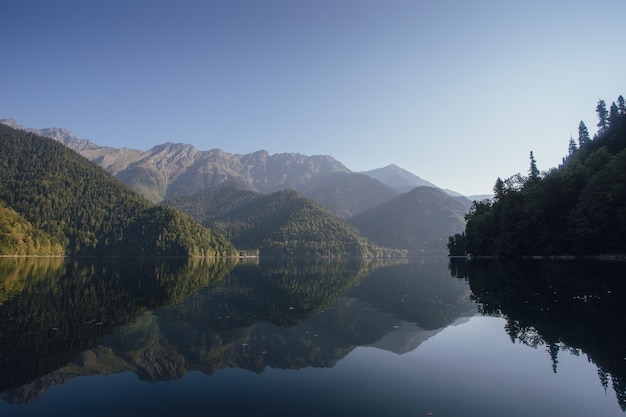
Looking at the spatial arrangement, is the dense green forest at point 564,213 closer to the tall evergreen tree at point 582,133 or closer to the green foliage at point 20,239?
the tall evergreen tree at point 582,133

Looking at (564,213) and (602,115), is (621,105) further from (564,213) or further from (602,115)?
(564,213)

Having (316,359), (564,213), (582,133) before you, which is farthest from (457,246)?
(316,359)

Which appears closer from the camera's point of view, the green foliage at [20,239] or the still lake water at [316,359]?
the still lake water at [316,359]

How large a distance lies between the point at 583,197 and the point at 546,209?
1141 cm

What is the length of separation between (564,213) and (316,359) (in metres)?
87.6

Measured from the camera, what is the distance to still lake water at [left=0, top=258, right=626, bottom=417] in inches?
446

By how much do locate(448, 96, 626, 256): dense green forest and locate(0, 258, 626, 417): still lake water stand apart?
5029cm

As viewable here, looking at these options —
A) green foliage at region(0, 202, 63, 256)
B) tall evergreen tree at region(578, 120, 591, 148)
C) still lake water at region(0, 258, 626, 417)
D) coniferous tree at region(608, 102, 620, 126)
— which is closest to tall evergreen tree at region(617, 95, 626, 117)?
coniferous tree at region(608, 102, 620, 126)

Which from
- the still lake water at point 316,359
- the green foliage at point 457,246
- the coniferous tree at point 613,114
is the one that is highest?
the coniferous tree at point 613,114

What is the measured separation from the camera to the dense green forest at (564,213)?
6831 cm

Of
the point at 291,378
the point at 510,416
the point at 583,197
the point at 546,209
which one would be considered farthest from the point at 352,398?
the point at 546,209

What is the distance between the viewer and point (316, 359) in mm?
16609

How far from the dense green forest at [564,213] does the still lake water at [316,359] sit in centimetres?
5029

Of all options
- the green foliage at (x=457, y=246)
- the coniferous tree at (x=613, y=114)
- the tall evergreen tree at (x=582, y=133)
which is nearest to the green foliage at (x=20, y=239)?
the green foliage at (x=457, y=246)
